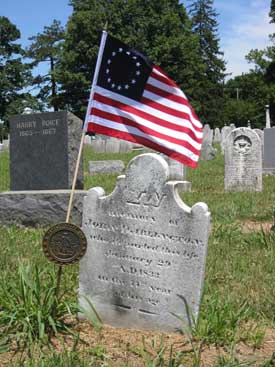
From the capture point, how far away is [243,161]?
13.0 meters

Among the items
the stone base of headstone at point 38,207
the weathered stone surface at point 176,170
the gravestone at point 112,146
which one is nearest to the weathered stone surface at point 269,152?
the weathered stone surface at point 176,170

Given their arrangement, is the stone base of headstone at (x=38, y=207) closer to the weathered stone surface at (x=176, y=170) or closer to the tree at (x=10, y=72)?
the weathered stone surface at (x=176, y=170)

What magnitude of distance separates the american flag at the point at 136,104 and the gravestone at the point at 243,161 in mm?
8875

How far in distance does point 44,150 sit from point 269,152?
9786 mm

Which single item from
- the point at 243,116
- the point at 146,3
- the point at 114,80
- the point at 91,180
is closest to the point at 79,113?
the point at 146,3

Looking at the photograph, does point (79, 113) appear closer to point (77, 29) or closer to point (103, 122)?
point (77, 29)

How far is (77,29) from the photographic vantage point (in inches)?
2138

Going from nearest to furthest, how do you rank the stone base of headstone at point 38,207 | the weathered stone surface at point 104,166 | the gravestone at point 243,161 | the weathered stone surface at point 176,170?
the stone base of headstone at point 38,207 → the gravestone at point 243,161 → the weathered stone surface at point 176,170 → the weathered stone surface at point 104,166

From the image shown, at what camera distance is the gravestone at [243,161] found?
1278 centimetres

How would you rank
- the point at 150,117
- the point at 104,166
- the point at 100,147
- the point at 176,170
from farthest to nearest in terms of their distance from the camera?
the point at 100,147, the point at 104,166, the point at 176,170, the point at 150,117

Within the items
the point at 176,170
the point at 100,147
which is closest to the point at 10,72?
the point at 100,147

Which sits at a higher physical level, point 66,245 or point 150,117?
point 150,117

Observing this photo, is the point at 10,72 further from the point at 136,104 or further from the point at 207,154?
the point at 136,104

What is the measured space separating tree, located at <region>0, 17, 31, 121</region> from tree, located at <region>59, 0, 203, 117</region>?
9.66m
